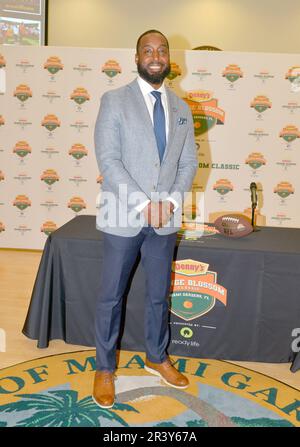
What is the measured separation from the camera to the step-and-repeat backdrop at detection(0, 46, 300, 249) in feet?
15.5

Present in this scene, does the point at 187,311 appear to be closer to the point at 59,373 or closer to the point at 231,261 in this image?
the point at 231,261

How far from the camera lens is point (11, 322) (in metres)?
→ 3.04

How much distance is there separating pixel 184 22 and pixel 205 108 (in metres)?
2.94

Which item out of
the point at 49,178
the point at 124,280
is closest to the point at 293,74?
the point at 49,178

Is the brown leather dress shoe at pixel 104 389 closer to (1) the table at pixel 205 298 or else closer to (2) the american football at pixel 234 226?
(1) the table at pixel 205 298

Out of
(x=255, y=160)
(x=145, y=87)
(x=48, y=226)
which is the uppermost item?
(x=145, y=87)

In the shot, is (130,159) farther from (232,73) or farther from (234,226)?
(232,73)

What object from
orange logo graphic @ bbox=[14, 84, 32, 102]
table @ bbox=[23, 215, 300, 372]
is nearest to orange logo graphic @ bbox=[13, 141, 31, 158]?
orange logo graphic @ bbox=[14, 84, 32, 102]

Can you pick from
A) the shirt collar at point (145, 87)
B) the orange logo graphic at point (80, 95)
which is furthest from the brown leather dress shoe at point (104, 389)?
the orange logo graphic at point (80, 95)

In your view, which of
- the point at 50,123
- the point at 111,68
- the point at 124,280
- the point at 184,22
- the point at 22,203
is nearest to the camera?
the point at 124,280

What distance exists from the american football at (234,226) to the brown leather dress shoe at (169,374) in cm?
83

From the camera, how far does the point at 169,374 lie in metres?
2.28

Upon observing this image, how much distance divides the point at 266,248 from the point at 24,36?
6072 millimetres

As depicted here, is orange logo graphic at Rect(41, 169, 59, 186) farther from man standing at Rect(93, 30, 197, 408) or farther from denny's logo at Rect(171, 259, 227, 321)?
man standing at Rect(93, 30, 197, 408)
